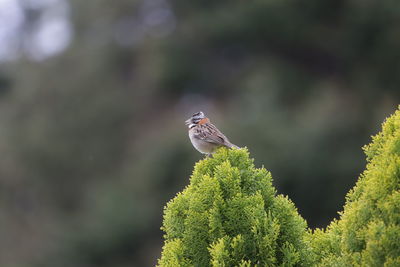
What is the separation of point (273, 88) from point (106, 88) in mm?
6518

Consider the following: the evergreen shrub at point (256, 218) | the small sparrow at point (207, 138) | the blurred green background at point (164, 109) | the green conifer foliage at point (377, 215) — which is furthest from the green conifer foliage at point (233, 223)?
the blurred green background at point (164, 109)

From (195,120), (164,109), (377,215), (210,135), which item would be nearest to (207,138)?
(210,135)

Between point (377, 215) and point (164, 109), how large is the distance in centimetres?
2322

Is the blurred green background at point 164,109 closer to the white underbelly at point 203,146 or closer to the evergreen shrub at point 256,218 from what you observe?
the white underbelly at point 203,146

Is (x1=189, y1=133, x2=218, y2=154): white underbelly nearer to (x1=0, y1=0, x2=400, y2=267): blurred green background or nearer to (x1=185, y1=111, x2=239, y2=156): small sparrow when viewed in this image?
(x1=185, y1=111, x2=239, y2=156): small sparrow

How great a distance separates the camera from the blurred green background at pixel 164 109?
70.1 ft

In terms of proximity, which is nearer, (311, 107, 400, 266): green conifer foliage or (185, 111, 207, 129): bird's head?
(311, 107, 400, 266): green conifer foliage

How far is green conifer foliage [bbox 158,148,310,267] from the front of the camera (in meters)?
4.64

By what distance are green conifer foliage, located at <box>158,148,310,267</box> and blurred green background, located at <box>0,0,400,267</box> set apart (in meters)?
15.2

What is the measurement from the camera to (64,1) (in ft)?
106

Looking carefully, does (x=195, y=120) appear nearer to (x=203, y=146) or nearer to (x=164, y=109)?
(x=203, y=146)

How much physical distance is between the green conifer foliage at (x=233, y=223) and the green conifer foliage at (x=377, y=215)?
0.30 meters

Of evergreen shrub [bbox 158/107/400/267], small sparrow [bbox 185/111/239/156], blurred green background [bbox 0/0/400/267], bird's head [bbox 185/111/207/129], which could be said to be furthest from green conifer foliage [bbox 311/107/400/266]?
blurred green background [bbox 0/0/400/267]

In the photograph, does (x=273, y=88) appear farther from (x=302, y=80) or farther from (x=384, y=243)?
(x=384, y=243)
